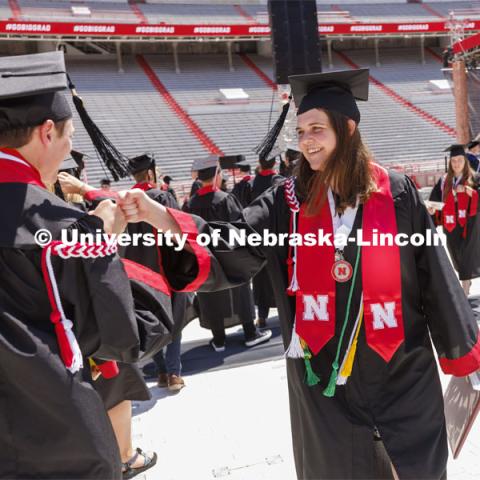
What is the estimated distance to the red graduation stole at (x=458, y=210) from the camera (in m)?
5.64

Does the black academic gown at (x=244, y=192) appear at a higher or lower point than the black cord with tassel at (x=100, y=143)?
lower

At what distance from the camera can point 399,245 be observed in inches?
68.6

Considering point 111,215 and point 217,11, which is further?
point 217,11

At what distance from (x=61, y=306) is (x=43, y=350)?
11 centimetres

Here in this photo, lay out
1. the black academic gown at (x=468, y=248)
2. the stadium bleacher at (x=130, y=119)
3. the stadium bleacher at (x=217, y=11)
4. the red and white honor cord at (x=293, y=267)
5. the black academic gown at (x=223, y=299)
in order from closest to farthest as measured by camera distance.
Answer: the red and white honor cord at (x=293, y=267)
the black academic gown at (x=223, y=299)
the black academic gown at (x=468, y=248)
the stadium bleacher at (x=130, y=119)
the stadium bleacher at (x=217, y=11)

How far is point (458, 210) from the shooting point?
18.7ft

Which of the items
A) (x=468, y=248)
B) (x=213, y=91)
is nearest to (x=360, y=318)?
(x=468, y=248)

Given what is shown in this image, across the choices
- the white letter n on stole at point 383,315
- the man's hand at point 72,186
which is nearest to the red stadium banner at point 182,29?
the man's hand at point 72,186

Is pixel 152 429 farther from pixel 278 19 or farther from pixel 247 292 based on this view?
pixel 278 19

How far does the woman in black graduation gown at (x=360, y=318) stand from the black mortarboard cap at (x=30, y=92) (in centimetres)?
40

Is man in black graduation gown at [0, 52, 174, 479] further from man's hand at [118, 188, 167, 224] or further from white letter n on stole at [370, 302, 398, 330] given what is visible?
white letter n on stole at [370, 302, 398, 330]

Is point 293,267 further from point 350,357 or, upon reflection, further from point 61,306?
point 61,306

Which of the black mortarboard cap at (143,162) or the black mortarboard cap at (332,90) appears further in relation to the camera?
the black mortarboard cap at (143,162)

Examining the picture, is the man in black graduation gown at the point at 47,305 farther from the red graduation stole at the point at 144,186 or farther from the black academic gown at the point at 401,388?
the red graduation stole at the point at 144,186
